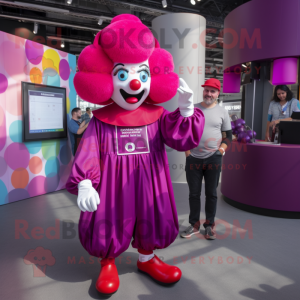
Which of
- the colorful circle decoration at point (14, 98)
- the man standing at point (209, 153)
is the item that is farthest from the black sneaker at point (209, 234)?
the colorful circle decoration at point (14, 98)

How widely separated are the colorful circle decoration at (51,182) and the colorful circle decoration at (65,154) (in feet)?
0.85

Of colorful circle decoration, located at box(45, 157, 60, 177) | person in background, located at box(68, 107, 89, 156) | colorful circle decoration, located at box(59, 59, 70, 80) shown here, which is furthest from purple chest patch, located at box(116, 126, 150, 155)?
colorful circle decoration, located at box(59, 59, 70, 80)

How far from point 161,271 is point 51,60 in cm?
337

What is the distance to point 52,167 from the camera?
13.4 feet

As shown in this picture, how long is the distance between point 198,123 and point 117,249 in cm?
90

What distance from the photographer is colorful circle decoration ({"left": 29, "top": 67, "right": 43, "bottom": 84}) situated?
3.70m

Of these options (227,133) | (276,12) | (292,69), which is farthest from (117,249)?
(276,12)

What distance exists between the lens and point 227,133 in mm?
2527

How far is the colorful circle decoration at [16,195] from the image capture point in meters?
3.52

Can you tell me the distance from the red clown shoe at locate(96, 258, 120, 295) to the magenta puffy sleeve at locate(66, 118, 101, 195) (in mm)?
551

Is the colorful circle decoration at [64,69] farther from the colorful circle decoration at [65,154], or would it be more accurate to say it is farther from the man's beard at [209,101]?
the man's beard at [209,101]

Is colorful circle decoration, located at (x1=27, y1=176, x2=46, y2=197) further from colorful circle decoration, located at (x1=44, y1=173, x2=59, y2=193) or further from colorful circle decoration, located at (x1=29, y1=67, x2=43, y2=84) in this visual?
colorful circle decoration, located at (x1=29, y1=67, x2=43, y2=84)

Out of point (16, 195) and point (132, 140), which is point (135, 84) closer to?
point (132, 140)

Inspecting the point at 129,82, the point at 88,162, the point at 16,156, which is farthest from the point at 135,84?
the point at 16,156
